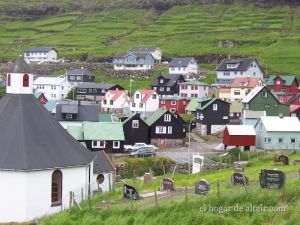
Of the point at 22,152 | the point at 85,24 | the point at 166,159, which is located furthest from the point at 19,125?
the point at 85,24

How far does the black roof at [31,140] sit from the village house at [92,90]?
60.2 metres

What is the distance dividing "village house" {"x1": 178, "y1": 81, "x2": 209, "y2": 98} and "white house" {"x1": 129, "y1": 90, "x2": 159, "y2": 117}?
11.5m

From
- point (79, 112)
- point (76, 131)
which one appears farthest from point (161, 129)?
point (76, 131)

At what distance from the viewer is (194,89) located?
88.9 m

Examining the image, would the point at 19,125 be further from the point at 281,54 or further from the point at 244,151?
the point at 281,54

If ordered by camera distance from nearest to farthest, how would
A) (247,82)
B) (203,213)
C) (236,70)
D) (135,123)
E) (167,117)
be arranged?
(203,213) < (135,123) < (167,117) < (247,82) < (236,70)

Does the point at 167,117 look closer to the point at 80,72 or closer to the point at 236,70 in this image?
the point at 236,70

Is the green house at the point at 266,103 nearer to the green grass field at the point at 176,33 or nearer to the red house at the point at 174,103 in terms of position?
the red house at the point at 174,103

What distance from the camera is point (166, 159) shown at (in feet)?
167

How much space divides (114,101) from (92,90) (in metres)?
9.87

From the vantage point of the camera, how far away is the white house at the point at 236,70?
98.2m

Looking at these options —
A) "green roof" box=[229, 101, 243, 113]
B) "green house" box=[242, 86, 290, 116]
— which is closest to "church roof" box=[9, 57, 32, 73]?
"green house" box=[242, 86, 290, 116]

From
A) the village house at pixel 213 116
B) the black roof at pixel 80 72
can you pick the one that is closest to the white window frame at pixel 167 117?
the village house at pixel 213 116

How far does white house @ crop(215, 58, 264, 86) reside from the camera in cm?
Answer: 9825
